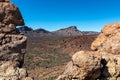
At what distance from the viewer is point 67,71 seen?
17688 mm

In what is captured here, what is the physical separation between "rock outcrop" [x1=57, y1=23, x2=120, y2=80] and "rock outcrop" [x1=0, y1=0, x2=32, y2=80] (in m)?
2.77


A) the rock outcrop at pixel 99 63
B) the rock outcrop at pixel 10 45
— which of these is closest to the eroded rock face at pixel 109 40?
the rock outcrop at pixel 99 63

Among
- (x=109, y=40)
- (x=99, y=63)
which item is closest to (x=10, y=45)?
(x=99, y=63)

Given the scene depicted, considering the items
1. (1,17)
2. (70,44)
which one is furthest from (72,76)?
(70,44)

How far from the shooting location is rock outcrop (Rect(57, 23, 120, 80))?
17.0m

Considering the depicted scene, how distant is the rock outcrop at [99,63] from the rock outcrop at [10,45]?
2.77 m

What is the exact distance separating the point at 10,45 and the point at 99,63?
547 cm

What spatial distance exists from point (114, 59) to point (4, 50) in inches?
281

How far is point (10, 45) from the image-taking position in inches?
635

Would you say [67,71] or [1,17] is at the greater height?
[1,17]

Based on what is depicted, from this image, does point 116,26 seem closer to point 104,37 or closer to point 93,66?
point 104,37

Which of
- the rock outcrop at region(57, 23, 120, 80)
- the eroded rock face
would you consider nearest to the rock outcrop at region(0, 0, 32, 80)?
the rock outcrop at region(57, 23, 120, 80)

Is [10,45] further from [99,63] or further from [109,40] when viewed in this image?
[109,40]

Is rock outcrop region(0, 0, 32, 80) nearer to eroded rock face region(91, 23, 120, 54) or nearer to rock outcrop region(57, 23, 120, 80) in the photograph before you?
rock outcrop region(57, 23, 120, 80)
